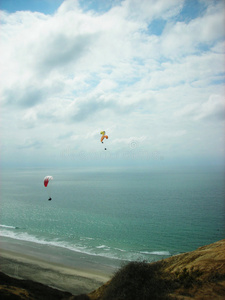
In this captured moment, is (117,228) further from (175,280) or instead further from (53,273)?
(175,280)

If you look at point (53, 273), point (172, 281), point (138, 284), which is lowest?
point (53, 273)

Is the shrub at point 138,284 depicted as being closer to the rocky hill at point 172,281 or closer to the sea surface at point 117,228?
the rocky hill at point 172,281

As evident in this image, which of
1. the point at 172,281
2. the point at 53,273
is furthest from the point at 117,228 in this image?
the point at 172,281

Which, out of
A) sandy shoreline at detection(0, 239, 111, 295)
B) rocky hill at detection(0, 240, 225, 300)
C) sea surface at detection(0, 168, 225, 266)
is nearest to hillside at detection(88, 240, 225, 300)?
rocky hill at detection(0, 240, 225, 300)

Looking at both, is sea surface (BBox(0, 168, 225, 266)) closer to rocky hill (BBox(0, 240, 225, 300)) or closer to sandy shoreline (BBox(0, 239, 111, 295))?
sandy shoreline (BBox(0, 239, 111, 295))

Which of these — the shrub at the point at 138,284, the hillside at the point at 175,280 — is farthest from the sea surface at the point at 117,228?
the shrub at the point at 138,284
